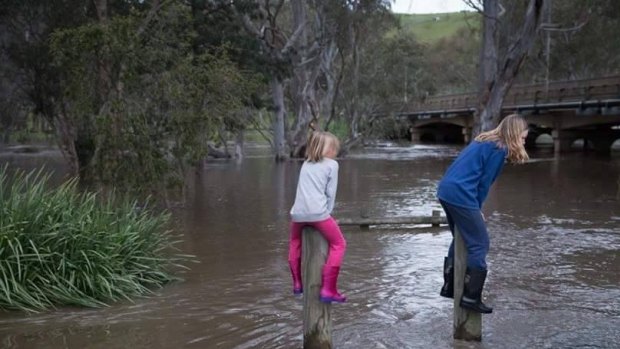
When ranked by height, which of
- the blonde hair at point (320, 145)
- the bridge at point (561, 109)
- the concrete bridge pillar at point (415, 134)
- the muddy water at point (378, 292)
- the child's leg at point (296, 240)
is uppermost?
the bridge at point (561, 109)

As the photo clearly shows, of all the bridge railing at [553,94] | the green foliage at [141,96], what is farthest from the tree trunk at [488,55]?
the green foliage at [141,96]

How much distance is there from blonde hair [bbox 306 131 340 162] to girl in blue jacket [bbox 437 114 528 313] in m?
0.94

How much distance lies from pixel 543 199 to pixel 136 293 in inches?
525

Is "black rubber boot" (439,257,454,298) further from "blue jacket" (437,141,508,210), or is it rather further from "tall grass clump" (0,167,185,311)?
"tall grass clump" (0,167,185,311)

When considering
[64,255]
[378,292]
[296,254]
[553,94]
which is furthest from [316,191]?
[553,94]

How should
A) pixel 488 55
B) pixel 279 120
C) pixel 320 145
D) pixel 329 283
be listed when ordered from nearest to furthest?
pixel 329 283, pixel 320 145, pixel 488 55, pixel 279 120

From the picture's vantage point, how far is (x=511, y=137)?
5.36 meters

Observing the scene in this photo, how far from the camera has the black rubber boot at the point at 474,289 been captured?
5359 millimetres

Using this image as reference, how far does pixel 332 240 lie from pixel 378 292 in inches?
109

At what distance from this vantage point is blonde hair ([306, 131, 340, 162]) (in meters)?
5.25

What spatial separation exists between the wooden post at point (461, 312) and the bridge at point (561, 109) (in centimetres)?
3130

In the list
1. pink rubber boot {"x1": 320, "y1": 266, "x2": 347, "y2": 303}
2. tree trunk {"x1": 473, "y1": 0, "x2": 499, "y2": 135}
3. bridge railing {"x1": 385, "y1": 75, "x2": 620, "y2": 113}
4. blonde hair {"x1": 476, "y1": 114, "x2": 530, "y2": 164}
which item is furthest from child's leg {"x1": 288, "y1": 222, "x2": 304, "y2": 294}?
bridge railing {"x1": 385, "y1": 75, "x2": 620, "y2": 113}

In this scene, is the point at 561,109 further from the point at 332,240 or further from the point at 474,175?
the point at 332,240

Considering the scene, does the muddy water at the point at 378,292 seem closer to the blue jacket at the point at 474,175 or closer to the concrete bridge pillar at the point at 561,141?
the blue jacket at the point at 474,175
